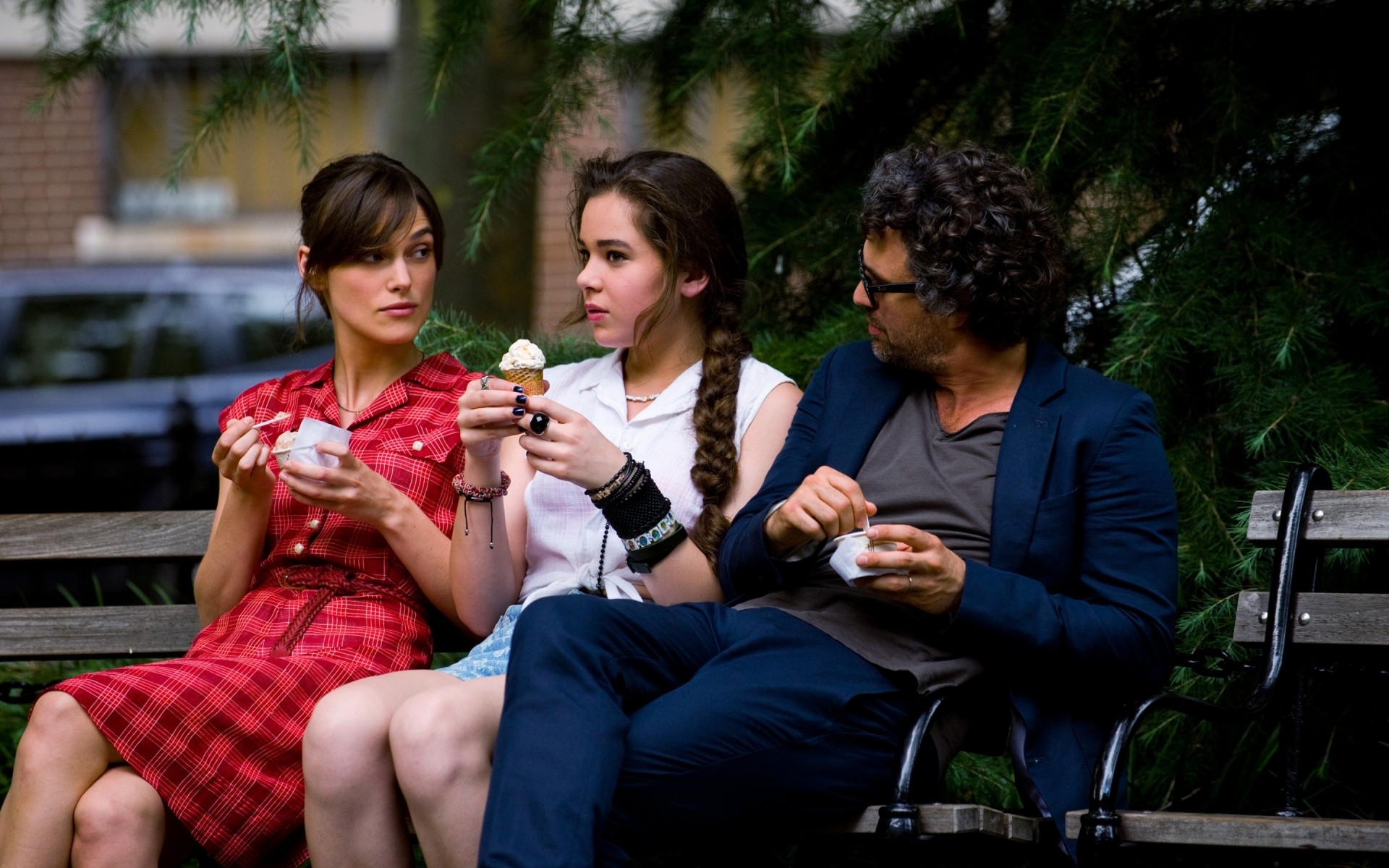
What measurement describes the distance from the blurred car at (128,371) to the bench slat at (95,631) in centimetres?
260

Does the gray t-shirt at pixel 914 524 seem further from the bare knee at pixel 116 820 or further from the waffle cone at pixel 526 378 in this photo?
the bare knee at pixel 116 820

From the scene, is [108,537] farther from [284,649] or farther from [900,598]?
[900,598]

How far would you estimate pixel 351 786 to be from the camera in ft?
8.77

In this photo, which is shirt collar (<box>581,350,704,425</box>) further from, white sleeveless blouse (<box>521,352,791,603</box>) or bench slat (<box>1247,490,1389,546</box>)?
bench slat (<box>1247,490,1389,546</box>)

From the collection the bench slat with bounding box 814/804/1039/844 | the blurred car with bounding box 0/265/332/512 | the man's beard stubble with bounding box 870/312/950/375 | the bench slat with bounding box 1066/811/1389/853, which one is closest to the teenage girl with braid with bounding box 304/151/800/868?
the man's beard stubble with bounding box 870/312/950/375

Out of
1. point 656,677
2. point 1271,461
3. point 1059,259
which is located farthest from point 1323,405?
point 656,677

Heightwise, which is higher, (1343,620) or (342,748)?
(1343,620)

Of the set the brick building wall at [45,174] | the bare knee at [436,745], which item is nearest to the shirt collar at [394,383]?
the bare knee at [436,745]

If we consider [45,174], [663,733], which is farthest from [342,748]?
[45,174]

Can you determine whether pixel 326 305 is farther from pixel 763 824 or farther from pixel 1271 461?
pixel 1271 461

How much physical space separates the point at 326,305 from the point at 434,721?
50.4 inches

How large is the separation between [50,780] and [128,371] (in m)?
5.46

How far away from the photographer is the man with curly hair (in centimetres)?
260

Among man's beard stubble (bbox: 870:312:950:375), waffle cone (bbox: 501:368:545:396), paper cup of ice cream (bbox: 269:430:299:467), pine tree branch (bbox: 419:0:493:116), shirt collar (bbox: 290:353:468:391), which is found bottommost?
paper cup of ice cream (bbox: 269:430:299:467)
